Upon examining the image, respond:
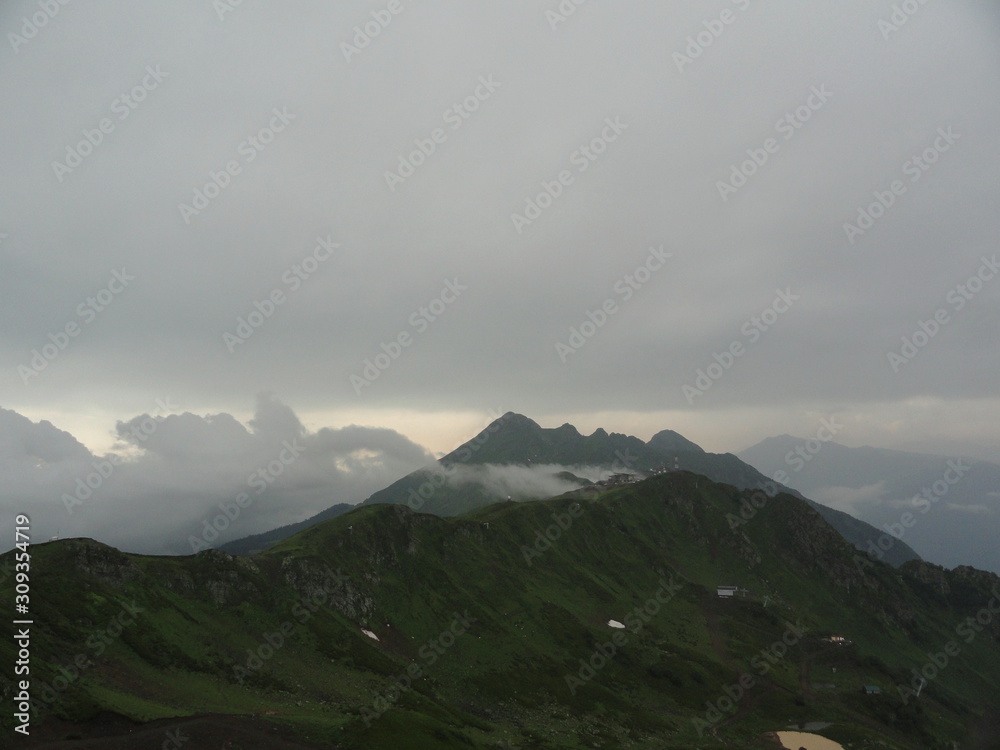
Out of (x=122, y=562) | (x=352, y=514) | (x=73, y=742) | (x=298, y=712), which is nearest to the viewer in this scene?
(x=73, y=742)

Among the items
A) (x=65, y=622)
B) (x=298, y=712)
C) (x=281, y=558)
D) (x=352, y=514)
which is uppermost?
(x=352, y=514)

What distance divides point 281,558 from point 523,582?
89532 mm

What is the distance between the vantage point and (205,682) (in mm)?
92562

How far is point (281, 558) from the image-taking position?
14462 centimetres

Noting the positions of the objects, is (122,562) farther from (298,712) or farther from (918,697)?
(918,697)

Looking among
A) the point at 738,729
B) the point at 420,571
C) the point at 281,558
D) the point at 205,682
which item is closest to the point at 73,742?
the point at 205,682

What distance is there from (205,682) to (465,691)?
200 ft

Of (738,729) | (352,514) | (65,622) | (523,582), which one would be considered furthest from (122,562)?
(738,729)

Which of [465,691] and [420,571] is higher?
[420,571]

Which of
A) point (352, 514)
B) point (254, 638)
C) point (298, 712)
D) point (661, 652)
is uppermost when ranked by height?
point (352, 514)

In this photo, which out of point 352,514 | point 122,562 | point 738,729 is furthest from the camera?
point 352,514

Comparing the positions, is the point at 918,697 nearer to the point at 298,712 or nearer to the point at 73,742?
the point at 298,712

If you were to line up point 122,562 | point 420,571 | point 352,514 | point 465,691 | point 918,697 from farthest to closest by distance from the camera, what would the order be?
point 918,697
point 352,514
point 420,571
point 465,691
point 122,562

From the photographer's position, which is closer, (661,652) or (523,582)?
(661,652)
